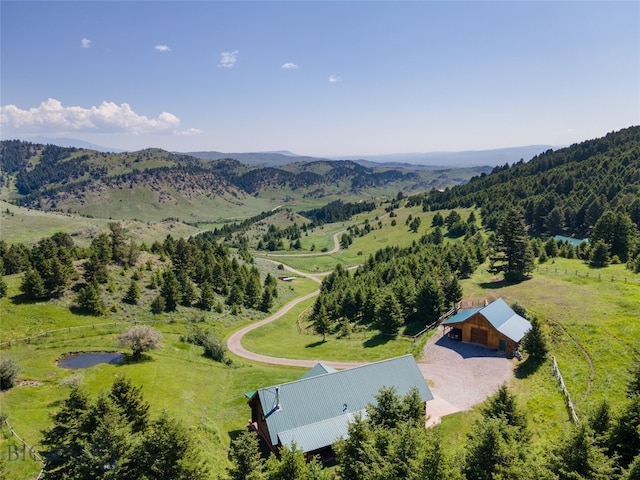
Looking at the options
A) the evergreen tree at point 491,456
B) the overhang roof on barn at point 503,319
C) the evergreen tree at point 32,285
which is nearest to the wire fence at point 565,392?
the overhang roof on barn at point 503,319

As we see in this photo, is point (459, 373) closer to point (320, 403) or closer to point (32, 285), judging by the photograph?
point (320, 403)

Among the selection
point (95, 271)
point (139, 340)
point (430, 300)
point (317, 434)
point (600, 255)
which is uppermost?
point (600, 255)

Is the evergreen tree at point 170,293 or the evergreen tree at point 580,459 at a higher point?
the evergreen tree at point 580,459

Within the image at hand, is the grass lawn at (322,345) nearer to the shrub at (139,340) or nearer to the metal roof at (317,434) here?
the shrub at (139,340)

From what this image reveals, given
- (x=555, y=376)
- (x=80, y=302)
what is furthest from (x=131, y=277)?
(x=555, y=376)

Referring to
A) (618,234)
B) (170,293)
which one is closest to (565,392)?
(618,234)

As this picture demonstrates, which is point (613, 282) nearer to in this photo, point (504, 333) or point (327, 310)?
point (504, 333)
